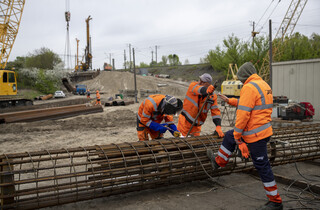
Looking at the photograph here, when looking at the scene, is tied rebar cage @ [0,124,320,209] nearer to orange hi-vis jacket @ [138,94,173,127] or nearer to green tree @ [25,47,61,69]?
orange hi-vis jacket @ [138,94,173,127]

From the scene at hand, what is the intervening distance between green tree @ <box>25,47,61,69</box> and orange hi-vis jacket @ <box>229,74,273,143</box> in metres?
55.6

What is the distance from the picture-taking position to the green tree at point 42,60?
52.6 m

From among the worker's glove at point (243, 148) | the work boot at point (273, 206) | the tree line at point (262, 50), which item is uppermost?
the tree line at point (262, 50)

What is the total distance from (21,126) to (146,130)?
33.1ft

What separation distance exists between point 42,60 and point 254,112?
5635cm

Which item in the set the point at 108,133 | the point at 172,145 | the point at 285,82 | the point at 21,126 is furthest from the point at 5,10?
the point at 172,145

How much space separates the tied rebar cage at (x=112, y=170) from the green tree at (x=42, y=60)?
53.7m

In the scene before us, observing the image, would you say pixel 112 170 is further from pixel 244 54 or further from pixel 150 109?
pixel 244 54

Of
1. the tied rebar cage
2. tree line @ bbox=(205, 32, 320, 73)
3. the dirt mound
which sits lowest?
the tied rebar cage

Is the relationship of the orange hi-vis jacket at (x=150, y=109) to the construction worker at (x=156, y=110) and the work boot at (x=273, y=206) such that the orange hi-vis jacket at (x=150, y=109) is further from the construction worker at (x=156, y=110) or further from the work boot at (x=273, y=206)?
the work boot at (x=273, y=206)

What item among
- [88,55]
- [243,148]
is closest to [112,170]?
[243,148]

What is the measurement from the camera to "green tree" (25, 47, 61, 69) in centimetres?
5259

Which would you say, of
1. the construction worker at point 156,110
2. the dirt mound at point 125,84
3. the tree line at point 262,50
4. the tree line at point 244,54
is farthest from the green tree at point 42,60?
the construction worker at point 156,110

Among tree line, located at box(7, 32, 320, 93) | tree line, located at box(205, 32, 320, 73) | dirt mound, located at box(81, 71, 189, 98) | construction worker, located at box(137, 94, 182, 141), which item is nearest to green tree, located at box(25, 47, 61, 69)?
tree line, located at box(7, 32, 320, 93)
